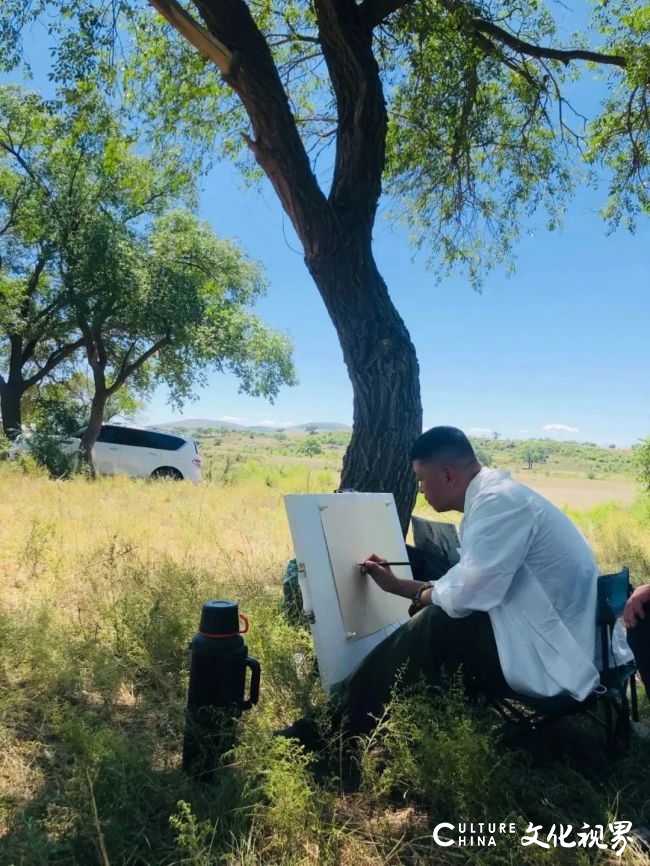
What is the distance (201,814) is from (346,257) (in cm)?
393

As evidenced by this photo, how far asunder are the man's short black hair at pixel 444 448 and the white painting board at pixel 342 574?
56 cm

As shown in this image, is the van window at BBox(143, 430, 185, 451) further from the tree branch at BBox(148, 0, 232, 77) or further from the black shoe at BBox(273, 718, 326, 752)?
the black shoe at BBox(273, 718, 326, 752)

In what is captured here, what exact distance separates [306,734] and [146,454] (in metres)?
16.0

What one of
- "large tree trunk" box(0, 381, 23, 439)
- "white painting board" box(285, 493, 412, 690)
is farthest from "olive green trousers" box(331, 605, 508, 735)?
"large tree trunk" box(0, 381, 23, 439)

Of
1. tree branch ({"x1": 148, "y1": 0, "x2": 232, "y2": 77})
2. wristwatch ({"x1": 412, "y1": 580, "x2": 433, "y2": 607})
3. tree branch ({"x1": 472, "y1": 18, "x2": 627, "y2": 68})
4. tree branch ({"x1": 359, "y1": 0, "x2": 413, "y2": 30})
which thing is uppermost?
tree branch ({"x1": 472, "y1": 18, "x2": 627, "y2": 68})

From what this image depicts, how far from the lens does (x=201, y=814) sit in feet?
7.57

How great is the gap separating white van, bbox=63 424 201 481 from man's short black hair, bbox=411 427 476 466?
1539 cm

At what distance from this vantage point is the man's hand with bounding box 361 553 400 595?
10.3 feet

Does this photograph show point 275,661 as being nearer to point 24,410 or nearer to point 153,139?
point 153,139

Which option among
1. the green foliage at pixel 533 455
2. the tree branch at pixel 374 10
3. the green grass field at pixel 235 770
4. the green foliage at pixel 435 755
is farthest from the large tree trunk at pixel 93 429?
the green foliage at pixel 533 455

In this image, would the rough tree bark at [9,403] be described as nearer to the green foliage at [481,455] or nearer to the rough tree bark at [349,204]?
the green foliage at [481,455]

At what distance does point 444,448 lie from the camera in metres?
2.98

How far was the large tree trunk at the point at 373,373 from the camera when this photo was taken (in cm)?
474

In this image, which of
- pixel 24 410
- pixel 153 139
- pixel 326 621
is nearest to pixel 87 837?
pixel 326 621
